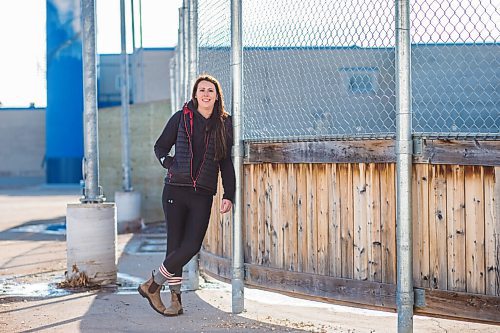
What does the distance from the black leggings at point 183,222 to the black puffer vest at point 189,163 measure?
0.27 ft

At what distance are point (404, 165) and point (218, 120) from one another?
1698 mm

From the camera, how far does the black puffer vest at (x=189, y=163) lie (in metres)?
5.75

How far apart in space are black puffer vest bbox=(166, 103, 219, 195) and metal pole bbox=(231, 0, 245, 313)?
34cm

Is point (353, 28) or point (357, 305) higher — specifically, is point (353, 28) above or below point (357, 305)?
above

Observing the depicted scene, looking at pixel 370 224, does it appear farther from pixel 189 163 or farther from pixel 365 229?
pixel 189 163

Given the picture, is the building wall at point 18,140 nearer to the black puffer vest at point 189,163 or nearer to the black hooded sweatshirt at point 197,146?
the black hooded sweatshirt at point 197,146

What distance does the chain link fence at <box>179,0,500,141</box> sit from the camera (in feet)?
16.3

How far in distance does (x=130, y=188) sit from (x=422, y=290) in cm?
1097

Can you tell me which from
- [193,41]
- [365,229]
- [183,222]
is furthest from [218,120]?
[193,41]

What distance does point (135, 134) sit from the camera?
16281 mm

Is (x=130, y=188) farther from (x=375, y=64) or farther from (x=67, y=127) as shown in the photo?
(x=67, y=127)

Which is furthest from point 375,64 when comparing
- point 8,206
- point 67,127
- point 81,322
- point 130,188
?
point 67,127

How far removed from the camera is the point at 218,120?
594 centimetres

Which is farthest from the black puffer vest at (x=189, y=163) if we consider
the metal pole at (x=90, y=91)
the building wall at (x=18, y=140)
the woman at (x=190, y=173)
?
the building wall at (x=18, y=140)
